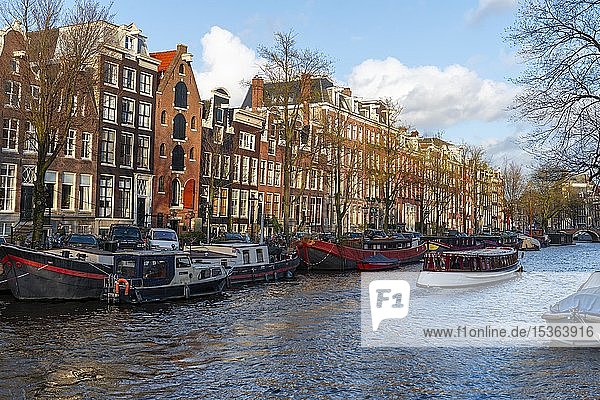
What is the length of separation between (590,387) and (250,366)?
8560 mm

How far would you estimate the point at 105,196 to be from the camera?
181ft

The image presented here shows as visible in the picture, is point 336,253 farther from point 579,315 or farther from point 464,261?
point 579,315

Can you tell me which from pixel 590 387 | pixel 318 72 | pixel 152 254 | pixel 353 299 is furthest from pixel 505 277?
pixel 590 387

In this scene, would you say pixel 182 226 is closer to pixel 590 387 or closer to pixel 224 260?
pixel 224 260

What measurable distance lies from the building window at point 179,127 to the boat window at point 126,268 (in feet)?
105

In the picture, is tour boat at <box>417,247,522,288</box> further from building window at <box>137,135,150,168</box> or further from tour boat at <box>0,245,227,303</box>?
building window at <box>137,135,150,168</box>

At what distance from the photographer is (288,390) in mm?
17172

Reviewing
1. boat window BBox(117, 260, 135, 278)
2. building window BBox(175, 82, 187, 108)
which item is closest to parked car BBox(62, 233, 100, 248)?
boat window BBox(117, 260, 135, 278)

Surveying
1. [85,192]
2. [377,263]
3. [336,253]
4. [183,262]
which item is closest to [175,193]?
[85,192]

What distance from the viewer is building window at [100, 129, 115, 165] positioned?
180 ft

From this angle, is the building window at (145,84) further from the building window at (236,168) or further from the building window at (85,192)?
the building window at (236,168)

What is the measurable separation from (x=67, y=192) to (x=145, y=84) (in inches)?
480

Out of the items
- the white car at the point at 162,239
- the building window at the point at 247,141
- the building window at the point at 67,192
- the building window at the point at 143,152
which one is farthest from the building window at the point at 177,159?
the white car at the point at 162,239

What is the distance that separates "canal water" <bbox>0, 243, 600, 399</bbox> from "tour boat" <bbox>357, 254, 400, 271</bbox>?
23096mm
